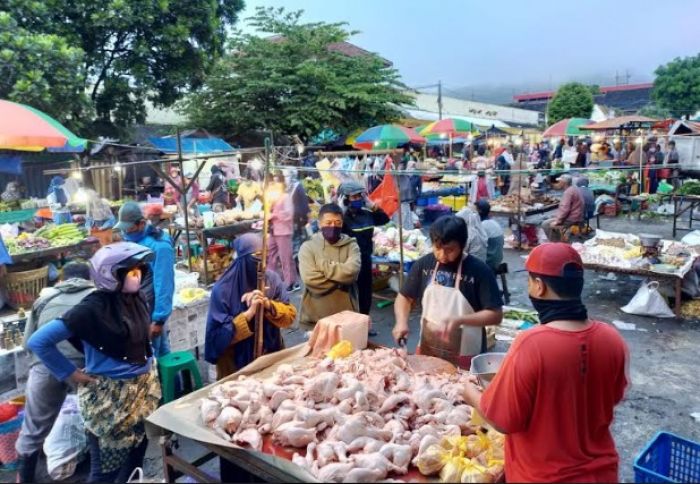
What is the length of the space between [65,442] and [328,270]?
264 cm

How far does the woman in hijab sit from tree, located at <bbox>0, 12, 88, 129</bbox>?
1079cm

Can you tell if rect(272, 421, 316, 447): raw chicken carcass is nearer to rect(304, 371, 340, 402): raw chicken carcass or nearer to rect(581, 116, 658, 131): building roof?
rect(304, 371, 340, 402): raw chicken carcass

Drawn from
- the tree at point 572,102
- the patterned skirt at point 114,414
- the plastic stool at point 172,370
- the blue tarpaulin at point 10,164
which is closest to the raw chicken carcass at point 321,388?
the patterned skirt at point 114,414

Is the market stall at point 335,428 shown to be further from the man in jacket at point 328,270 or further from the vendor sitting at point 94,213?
the vendor sitting at point 94,213

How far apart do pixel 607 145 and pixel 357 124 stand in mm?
11432

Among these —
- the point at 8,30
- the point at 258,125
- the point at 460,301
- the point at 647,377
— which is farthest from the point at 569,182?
the point at 8,30

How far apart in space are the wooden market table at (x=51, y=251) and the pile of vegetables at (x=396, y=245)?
16.5 ft

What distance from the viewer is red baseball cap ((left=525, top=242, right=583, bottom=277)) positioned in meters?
2.21

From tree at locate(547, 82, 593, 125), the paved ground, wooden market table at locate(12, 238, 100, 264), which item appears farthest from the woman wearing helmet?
tree at locate(547, 82, 593, 125)

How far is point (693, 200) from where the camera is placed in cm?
1298

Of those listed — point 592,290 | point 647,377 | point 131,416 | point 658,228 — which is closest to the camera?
point 131,416

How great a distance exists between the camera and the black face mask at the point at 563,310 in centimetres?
219

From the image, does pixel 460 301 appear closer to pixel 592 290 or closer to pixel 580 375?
pixel 580 375

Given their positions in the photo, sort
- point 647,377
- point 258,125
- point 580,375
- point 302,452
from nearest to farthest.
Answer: point 580,375 → point 302,452 → point 647,377 → point 258,125
